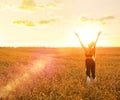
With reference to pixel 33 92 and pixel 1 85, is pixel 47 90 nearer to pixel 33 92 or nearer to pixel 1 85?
pixel 33 92

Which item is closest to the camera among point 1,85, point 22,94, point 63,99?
point 63,99

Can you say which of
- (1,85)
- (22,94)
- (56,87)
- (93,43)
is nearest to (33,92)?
(22,94)

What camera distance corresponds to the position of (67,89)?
13578mm

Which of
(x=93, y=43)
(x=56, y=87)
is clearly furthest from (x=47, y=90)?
(x=93, y=43)

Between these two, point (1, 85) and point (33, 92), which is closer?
point (33, 92)

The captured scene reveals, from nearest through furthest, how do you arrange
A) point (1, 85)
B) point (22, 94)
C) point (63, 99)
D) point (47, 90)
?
point (63, 99)
point (22, 94)
point (47, 90)
point (1, 85)

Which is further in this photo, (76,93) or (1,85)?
(1,85)

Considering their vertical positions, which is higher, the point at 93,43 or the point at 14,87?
the point at 93,43

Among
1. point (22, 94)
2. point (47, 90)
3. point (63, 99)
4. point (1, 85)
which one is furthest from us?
point (1, 85)

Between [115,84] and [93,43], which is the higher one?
[93,43]

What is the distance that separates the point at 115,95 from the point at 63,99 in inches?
80.6

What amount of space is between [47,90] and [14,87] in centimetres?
126

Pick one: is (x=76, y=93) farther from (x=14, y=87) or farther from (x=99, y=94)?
(x=14, y=87)

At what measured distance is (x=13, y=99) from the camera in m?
11.9
